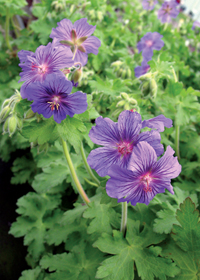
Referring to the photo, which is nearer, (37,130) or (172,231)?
(37,130)

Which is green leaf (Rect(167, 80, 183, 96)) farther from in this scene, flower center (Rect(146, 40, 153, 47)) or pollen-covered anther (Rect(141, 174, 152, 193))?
pollen-covered anther (Rect(141, 174, 152, 193))

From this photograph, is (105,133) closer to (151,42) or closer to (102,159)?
(102,159)

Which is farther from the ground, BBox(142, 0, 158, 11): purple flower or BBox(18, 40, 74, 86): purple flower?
BBox(142, 0, 158, 11): purple flower

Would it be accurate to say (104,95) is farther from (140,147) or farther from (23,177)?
(23,177)

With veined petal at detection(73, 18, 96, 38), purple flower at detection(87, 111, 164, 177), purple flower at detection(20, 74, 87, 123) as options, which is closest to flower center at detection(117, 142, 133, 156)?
purple flower at detection(87, 111, 164, 177)

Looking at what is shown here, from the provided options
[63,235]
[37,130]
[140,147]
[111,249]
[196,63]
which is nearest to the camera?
[140,147]

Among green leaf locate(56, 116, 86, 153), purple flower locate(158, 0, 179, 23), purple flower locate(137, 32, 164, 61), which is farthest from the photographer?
purple flower locate(158, 0, 179, 23)

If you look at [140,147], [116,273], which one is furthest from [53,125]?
[116,273]

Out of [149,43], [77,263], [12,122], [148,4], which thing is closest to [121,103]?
[12,122]
